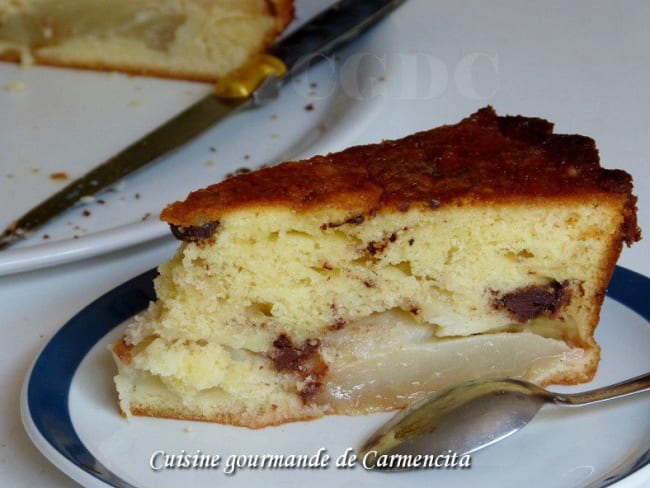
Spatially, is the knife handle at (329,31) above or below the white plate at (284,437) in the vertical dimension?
above

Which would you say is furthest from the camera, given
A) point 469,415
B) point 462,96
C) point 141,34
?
point 141,34

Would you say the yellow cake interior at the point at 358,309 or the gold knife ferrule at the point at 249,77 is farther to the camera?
the gold knife ferrule at the point at 249,77

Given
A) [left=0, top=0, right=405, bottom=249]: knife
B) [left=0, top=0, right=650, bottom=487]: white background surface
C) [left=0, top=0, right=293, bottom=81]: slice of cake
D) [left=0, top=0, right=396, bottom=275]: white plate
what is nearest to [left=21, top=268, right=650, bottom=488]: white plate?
[left=0, top=0, right=650, bottom=487]: white background surface

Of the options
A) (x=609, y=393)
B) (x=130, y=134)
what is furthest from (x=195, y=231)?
(x=130, y=134)

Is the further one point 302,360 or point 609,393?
point 302,360

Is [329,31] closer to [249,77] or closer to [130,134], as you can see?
[249,77]

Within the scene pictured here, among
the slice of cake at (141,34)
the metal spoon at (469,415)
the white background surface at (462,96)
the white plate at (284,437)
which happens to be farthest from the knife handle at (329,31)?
the metal spoon at (469,415)

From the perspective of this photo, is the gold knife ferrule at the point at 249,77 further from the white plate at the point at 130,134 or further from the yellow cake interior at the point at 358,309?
the yellow cake interior at the point at 358,309
